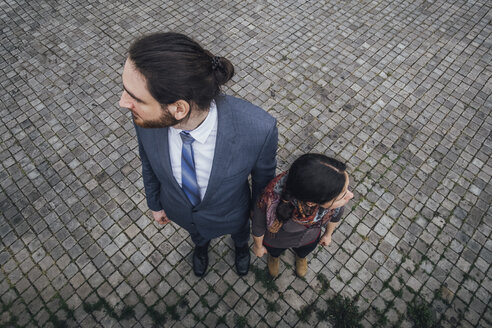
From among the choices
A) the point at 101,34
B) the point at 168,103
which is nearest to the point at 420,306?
the point at 168,103

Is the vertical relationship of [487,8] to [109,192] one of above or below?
above

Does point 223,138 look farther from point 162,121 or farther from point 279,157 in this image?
point 279,157

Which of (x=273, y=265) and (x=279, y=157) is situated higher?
(x=279, y=157)

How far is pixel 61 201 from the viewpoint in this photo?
14.2 ft

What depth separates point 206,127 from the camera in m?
2.01

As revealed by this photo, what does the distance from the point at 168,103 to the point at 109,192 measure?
3.28 m

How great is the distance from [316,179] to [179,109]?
1.08m

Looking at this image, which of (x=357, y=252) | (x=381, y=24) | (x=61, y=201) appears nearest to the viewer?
(x=357, y=252)

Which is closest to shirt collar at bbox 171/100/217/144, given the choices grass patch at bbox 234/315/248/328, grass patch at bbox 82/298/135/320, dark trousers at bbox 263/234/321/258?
dark trousers at bbox 263/234/321/258

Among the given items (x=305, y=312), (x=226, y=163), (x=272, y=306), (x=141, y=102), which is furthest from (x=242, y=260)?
(x=141, y=102)

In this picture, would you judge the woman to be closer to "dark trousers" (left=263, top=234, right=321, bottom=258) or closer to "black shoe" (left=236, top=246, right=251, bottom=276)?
"dark trousers" (left=263, top=234, right=321, bottom=258)

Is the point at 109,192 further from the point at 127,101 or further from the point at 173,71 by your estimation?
the point at 173,71

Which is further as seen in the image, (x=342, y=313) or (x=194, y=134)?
(x=342, y=313)

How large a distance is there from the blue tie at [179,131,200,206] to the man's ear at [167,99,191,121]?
230mm
